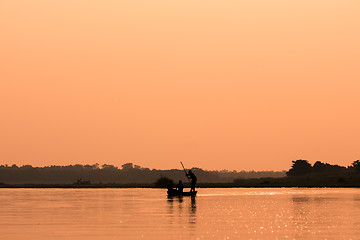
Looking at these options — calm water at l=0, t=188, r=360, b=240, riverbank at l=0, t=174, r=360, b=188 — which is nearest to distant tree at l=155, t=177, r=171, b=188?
Answer: riverbank at l=0, t=174, r=360, b=188

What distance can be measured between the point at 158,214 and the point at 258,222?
34.3 ft

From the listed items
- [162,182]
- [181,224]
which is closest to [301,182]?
[162,182]

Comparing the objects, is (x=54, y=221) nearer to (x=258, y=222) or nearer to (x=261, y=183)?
(x=258, y=222)

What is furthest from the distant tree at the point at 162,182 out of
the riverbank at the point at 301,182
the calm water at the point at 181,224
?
the calm water at the point at 181,224

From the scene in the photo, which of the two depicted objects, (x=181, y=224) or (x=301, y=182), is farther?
(x=301, y=182)

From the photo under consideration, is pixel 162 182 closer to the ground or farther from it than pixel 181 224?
farther from it

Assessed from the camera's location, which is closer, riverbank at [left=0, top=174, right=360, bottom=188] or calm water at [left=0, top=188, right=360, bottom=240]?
calm water at [left=0, top=188, right=360, bottom=240]

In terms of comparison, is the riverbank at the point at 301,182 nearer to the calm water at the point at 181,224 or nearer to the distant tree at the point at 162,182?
the distant tree at the point at 162,182

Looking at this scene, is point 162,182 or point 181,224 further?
point 162,182

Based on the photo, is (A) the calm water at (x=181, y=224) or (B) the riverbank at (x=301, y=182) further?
(B) the riverbank at (x=301, y=182)

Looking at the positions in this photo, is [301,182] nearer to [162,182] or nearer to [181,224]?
[162,182]

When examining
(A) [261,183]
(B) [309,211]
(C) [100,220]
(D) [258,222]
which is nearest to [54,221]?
(C) [100,220]

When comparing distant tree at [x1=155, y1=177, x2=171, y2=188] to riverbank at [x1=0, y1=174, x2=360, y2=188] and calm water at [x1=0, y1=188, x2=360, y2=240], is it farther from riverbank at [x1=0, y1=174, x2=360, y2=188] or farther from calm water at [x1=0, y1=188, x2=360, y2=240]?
calm water at [x1=0, y1=188, x2=360, y2=240]

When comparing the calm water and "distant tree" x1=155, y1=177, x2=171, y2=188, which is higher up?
"distant tree" x1=155, y1=177, x2=171, y2=188
